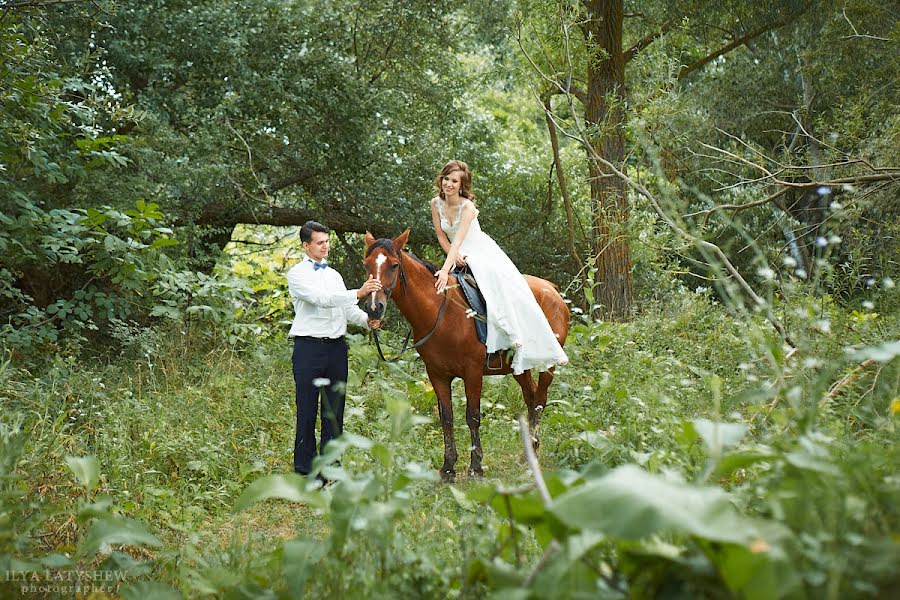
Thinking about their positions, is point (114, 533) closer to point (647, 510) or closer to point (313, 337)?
point (647, 510)

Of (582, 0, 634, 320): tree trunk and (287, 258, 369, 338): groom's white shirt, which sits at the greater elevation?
(582, 0, 634, 320): tree trunk

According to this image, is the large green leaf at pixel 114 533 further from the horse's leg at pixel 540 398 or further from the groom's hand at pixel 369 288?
the horse's leg at pixel 540 398

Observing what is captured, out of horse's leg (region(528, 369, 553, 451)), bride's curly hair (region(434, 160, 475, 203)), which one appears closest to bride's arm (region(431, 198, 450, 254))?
bride's curly hair (region(434, 160, 475, 203))

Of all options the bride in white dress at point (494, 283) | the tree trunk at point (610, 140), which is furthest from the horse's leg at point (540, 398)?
the tree trunk at point (610, 140)

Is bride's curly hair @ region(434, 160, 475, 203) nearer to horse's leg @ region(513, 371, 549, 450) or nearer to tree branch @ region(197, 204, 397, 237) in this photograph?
horse's leg @ region(513, 371, 549, 450)

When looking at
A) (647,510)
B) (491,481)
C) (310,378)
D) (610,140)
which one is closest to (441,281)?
(310,378)

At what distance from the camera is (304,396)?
647cm

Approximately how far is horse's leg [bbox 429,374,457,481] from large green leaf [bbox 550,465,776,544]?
4860 mm

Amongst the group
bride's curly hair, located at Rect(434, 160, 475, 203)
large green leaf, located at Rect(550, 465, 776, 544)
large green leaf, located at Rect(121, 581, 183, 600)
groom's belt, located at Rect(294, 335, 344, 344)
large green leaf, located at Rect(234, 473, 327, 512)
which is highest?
bride's curly hair, located at Rect(434, 160, 475, 203)

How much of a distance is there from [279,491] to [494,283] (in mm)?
4373

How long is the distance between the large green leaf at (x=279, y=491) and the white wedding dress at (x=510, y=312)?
3.98m

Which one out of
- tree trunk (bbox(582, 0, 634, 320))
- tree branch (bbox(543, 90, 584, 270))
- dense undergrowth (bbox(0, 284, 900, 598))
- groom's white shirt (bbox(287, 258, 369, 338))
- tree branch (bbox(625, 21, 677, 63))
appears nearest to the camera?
dense undergrowth (bbox(0, 284, 900, 598))

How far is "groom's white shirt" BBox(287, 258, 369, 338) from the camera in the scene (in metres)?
6.20

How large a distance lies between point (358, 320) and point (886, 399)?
3804 mm
